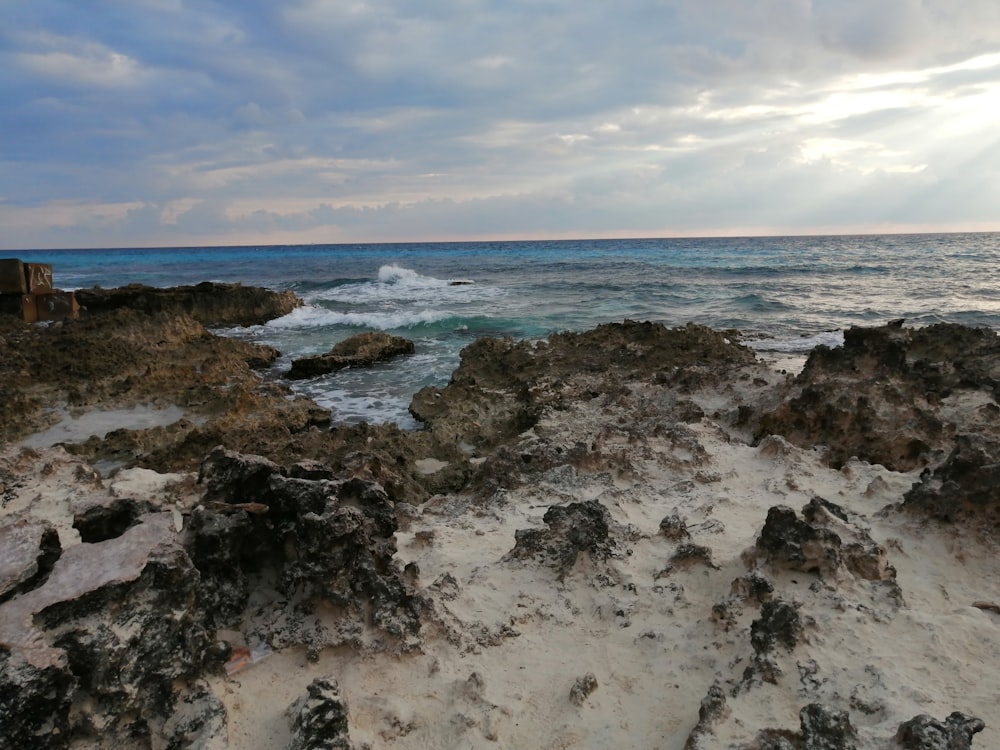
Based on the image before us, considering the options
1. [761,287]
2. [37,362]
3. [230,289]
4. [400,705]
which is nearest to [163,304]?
[230,289]

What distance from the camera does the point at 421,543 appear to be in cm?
372

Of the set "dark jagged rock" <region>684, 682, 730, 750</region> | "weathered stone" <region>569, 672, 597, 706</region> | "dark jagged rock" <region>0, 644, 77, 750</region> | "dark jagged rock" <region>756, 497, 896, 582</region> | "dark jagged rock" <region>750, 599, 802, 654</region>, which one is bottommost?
"weathered stone" <region>569, 672, 597, 706</region>

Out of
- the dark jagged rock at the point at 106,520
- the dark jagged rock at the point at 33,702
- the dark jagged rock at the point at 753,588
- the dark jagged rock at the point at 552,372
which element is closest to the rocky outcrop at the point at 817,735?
the dark jagged rock at the point at 753,588

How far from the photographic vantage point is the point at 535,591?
10.5ft

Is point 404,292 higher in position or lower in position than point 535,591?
higher

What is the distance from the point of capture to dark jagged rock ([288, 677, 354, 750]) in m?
2.12

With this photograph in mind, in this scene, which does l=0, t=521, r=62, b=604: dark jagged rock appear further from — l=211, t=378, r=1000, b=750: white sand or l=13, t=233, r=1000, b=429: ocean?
l=13, t=233, r=1000, b=429: ocean

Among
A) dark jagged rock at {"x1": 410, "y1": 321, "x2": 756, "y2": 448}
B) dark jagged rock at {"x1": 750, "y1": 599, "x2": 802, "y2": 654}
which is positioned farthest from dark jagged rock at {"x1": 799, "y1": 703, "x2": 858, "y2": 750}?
dark jagged rock at {"x1": 410, "y1": 321, "x2": 756, "y2": 448}

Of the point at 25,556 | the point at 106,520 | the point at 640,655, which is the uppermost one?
the point at 25,556

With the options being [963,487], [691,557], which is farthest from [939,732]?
[963,487]

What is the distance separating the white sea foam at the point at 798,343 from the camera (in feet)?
38.9

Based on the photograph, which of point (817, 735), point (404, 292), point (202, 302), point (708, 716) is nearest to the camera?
point (817, 735)

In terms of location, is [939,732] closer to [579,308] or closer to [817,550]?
[817,550]

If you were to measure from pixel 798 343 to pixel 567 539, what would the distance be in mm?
10897
